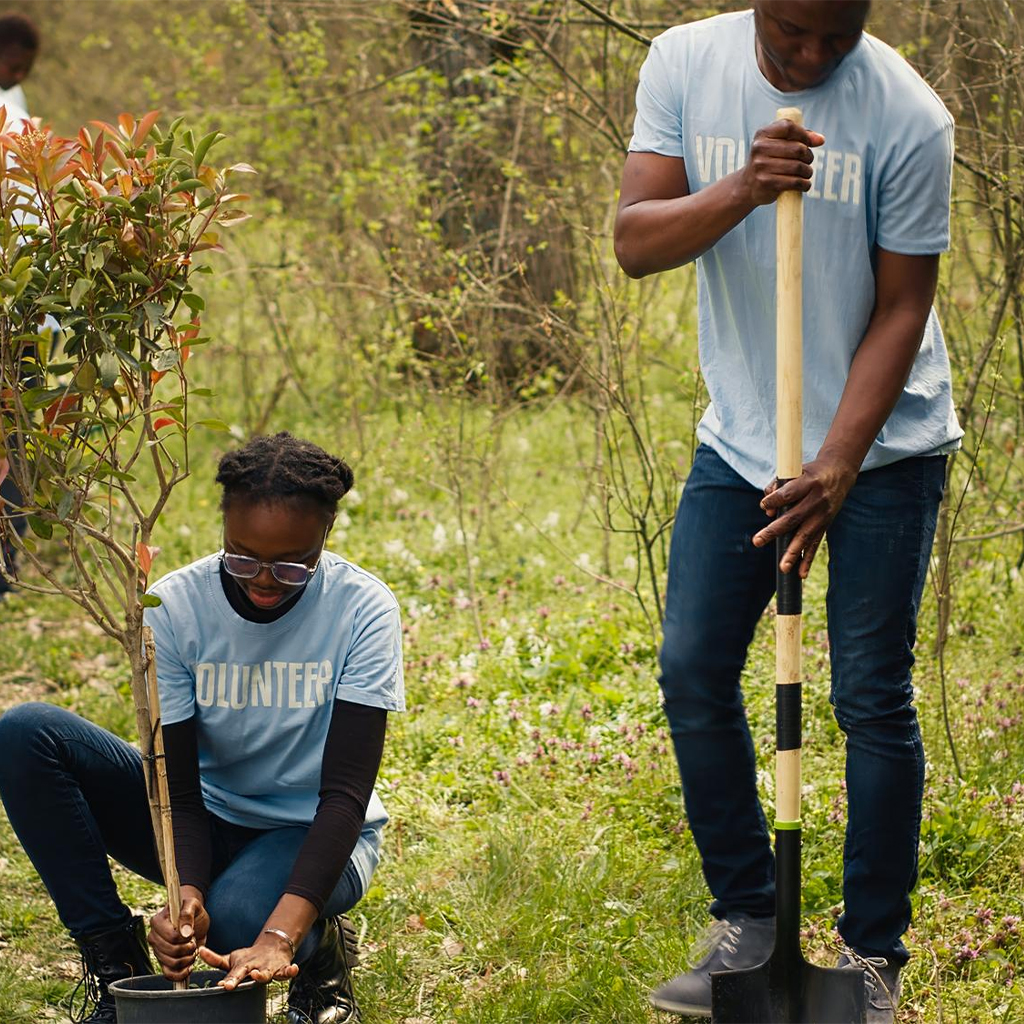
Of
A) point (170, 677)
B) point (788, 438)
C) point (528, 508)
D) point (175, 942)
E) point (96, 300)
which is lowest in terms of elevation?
point (175, 942)

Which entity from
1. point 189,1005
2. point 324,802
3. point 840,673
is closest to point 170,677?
point 324,802

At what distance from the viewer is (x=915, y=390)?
8.51ft

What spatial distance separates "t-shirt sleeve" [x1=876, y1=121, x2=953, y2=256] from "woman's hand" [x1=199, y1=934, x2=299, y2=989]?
64.9 inches

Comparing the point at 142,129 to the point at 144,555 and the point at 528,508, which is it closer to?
the point at 144,555

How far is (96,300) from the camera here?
241 centimetres

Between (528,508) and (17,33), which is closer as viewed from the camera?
(17,33)

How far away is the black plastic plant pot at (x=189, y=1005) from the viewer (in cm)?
238

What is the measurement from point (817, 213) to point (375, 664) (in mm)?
1212

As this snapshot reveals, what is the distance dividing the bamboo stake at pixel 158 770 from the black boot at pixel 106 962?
0.37 meters

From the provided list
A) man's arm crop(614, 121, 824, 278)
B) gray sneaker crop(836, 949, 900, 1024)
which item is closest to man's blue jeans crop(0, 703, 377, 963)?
gray sneaker crop(836, 949, 900, 1024)

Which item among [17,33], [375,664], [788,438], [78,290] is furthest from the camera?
[17,33]

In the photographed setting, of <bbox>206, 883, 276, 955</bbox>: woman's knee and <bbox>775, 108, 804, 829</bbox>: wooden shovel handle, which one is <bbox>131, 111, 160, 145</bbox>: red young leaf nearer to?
<bbox>775, 108, 804, 829</bbox>: wooden shovel handle

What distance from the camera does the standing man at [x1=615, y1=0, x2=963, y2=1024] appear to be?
244 centimetres

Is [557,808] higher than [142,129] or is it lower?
lower
